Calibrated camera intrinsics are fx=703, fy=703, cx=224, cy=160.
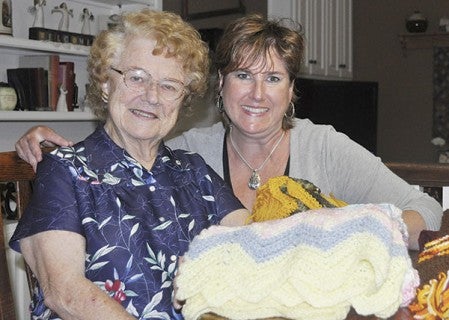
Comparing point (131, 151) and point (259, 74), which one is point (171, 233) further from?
point (259, 74)

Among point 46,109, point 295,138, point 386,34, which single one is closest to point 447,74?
point 386,34

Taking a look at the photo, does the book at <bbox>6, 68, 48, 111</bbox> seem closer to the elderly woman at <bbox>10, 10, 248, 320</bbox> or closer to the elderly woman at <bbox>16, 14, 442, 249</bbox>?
the elderly woman at <bbox>16, 14, 442, 249</bbox>

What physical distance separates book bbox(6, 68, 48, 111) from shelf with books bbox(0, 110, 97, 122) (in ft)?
0.21

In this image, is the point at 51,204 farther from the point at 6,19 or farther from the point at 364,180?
the point at 6,19

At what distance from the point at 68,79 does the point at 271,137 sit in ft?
4.94

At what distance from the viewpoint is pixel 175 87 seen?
5.01 ft

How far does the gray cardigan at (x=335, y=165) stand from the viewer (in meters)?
1.81

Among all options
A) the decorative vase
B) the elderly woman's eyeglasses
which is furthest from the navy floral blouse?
the decorative vase

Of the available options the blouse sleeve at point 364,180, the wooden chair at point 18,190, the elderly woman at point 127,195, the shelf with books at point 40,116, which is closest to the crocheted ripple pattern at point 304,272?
the elderly woman at point 127,195

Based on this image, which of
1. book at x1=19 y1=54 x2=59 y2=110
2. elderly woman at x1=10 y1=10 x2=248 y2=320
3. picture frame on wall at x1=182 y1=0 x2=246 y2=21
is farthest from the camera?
picture frame on wall at x1=182 y1=0 x2=246 y2=21

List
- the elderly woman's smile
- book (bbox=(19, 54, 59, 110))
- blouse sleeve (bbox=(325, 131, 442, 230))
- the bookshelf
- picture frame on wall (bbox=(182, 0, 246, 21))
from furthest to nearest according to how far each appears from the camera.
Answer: picture frame on wall (bbox=(182, 0, 246, 21)), book (bbox=(19, 54, 59, 110)), the bookshelf, blouse sleeve (bbox=(325, 131, 442, 230)), the elderly woman's smile

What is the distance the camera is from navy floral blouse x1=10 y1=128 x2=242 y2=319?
131cm

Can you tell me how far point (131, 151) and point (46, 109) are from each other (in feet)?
5.49

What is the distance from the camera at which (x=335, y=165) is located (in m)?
1.93
